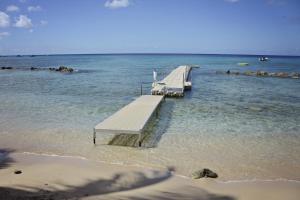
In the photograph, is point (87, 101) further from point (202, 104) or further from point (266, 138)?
point (266, 138)

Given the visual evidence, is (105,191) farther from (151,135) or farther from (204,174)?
(151,135)

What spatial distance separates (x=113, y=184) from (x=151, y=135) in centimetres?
497

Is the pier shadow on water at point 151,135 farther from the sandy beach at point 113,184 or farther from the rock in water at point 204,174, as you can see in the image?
the rock in water at point 204,174

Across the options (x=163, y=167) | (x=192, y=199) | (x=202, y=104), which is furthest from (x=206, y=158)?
(x=202, y=104)

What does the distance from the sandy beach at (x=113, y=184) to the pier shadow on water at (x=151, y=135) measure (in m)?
2.28

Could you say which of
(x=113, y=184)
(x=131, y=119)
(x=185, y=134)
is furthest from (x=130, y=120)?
(x=113, y=184)

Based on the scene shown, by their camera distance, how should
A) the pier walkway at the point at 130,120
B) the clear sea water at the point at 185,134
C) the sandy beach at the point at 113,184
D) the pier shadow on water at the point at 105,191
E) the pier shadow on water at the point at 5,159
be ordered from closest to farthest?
the pier shadow on water at the point at 105,191 < the sandy beach at the point at 113,184 < the pier shadow on water at the point at 5,159 < the clear sea water at the point at 185,134 < the pier walkway at the point at 130,120

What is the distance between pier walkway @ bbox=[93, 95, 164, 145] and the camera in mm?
10969

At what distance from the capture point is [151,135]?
12602 millimetres

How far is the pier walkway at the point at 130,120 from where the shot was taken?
10969 millimetres

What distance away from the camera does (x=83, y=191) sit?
721cm

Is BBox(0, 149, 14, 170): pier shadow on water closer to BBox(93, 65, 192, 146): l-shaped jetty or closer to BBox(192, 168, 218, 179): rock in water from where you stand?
BBox(93, 65, 192, 146): l-shaped jetty

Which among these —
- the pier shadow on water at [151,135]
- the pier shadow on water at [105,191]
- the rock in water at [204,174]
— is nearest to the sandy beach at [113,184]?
the pier shadow on water at [105,191]

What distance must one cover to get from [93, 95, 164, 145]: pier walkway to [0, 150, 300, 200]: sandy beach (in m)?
1.90
